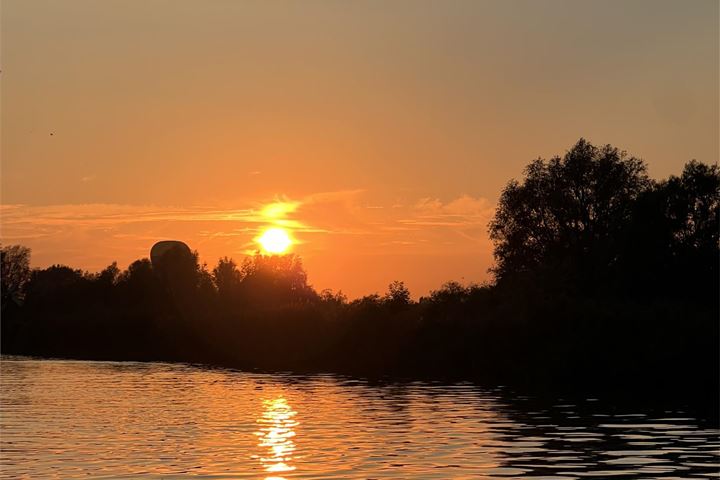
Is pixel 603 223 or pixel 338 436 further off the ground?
pixel 603 223

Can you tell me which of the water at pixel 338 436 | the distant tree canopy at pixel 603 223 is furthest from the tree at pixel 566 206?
the water at pixel 338 436

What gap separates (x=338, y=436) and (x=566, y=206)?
76.7m

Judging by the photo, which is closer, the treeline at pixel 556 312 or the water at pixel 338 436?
the water at pixel 338 436

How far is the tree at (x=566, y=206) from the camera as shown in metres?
111

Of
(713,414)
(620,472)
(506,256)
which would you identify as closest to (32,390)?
(713,414)

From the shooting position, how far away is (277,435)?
133 ft

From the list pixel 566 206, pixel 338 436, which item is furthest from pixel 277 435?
pixel 566 206

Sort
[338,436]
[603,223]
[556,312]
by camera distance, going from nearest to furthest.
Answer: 1. [338,436]
2. [556,312]
3. [603,223]

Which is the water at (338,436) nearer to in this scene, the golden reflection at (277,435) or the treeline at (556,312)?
the golden reflection at (277,435)

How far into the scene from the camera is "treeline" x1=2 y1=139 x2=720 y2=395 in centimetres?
7331

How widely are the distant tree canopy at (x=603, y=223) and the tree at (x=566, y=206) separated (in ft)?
0.34

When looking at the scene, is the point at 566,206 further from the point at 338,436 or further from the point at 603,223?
the point at 338,436

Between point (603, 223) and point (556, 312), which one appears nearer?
point (556, 312)

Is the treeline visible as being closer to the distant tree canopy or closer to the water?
the distant tree canopy
